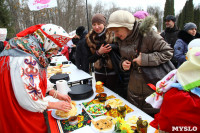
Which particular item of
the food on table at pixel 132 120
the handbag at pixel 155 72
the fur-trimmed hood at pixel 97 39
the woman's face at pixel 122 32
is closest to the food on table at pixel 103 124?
the food on table at pixel 132 120

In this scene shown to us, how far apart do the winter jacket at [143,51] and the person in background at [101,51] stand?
0.53 meters

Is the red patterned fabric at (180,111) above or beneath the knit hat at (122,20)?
beneath

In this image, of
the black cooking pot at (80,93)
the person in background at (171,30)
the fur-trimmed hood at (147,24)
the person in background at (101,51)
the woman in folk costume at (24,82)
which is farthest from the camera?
the person in background at (171,30)

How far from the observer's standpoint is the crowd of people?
3.79ft

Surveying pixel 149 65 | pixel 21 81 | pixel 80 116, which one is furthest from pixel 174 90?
pixel 21 81

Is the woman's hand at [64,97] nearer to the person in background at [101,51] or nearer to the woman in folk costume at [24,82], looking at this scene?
the woman in folk costume at [24,82]

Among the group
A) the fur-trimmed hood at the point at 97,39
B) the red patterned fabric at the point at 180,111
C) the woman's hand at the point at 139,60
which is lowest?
the red patterned fabric at the point at 180,111

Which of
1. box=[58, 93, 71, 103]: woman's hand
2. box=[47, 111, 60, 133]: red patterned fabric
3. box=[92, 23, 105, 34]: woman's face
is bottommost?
box=[47, 111, 60, 133]: red patterned fabric

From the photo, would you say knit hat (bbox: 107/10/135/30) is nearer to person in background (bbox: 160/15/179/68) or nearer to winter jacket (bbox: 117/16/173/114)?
winter jacket (bbox: 117/16/173/114)

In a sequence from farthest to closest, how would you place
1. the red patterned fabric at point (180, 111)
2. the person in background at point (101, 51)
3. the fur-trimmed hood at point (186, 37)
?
the fur-trimmed hood at point (186, 37) → the person in background at point (101, 51) → the red patterned fabric at point (180, 111)

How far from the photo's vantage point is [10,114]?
1224mm

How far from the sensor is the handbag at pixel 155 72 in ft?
5.22

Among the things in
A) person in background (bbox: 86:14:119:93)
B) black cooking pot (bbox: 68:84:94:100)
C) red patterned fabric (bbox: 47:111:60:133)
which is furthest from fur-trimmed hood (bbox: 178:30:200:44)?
red patterned fabric (bbox: 47:111:60:133)

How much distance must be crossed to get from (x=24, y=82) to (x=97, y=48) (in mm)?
1512
